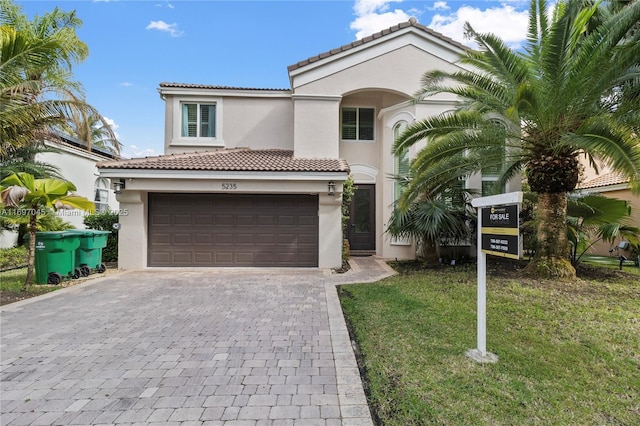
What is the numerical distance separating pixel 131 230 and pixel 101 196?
35.3ft

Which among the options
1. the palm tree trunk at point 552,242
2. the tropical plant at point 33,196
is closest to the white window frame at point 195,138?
the tropical plant at point 33,196

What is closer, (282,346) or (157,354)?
(157,354)

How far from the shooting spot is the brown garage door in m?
11.4

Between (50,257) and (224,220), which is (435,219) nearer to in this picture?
(224,220)

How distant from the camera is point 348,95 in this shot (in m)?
14.1

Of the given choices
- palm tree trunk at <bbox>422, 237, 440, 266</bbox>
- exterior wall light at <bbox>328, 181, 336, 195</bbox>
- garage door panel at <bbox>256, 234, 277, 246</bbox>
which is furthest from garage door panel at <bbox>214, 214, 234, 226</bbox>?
palm tree trunk at <bbox>422, 237, 440, 266</bbox>

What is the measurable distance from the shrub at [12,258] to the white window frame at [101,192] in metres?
6.48

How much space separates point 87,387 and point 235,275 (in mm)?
6576

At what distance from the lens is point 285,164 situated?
11.5 metres

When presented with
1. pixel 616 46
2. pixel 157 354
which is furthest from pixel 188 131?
pixel 616 46

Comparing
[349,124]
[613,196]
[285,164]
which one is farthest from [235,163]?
[613,196]

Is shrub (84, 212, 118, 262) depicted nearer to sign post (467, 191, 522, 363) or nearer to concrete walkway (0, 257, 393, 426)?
concrete walkway (0, 257, 393, 426)

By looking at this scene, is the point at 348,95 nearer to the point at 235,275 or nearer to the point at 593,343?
the point at 235,275

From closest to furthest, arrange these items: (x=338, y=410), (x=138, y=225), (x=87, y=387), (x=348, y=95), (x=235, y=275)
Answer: (x=338, y=410)
(x=87, y=387)
(x=235, y=275)
(x=138, y=225)
(x=348, y=95)
